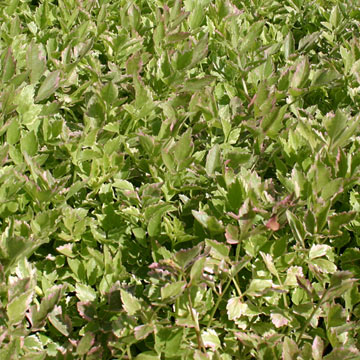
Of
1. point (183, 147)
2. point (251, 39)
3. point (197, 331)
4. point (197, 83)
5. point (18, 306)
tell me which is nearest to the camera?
point (18, 306)

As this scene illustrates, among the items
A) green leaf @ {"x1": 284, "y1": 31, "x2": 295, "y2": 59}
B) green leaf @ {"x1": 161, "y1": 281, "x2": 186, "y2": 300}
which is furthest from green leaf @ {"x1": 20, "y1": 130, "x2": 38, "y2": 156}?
green leaf @ {"x1": 284, "y1": 31, "x2": 295, "y2": 59}

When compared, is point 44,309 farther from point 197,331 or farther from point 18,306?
point 197,331

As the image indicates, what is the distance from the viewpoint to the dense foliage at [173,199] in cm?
138

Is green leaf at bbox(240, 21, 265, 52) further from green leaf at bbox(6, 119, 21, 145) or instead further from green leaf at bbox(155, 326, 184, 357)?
green leaf at bbox(155, 326, 184, 357)

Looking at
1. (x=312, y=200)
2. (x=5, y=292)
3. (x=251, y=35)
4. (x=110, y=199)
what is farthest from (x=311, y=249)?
(x=251, y=35)

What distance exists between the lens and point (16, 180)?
1.55 m

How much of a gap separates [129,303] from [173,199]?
0.50 m

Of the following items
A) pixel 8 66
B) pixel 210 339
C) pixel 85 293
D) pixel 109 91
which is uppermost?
pixel 8 66

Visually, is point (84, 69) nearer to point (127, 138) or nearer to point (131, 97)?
point (131, 97)

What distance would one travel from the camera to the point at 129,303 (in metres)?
1.33

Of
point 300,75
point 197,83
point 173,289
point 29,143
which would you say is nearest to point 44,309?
point 173,289

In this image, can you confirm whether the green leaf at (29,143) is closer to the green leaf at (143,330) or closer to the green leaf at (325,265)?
the green leaf at (143,330)

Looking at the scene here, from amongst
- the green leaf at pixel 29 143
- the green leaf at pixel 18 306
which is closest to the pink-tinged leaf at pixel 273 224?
the green leaf at pixel 18 306

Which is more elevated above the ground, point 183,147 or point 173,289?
point 183,147
